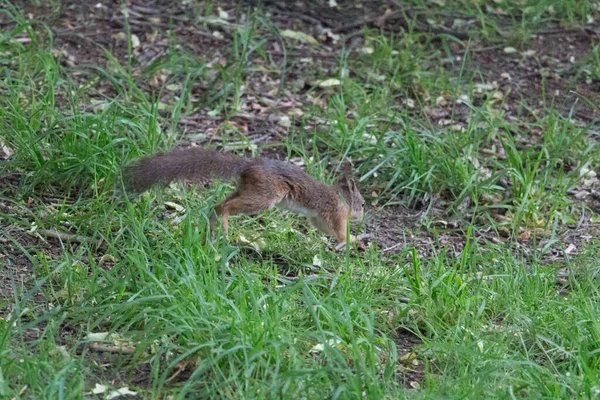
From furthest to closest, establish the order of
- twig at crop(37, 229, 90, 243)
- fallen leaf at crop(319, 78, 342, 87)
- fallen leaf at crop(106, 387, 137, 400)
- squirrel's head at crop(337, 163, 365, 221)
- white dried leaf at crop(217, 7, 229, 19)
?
white dried leaf at crop(217, 7, 229, 19) → fallen leaf at crop(319, 78, 342, 87) → squirrel's head at crop(337, 163, 365, 221) → twig at crop(37, 229, 90, 243) → fallen leaf at crop(106, 387, 137, 400)

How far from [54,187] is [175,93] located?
169cm

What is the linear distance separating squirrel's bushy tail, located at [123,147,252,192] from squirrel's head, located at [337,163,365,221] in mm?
681

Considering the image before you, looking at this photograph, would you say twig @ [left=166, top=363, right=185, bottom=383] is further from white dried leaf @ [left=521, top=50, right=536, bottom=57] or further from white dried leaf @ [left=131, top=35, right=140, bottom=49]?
white dried leaf @ [left=521, top=50, right=536, bottom=57]

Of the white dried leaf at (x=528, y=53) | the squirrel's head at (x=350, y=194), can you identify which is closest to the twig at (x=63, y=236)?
the squirrel's head at (x=350, y=194)

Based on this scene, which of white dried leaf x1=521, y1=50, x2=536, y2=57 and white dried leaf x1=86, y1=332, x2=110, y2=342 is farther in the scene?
white dried leaf x1=521, y1=50, x2=536, y2=57

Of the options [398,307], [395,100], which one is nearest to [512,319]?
[398,307]

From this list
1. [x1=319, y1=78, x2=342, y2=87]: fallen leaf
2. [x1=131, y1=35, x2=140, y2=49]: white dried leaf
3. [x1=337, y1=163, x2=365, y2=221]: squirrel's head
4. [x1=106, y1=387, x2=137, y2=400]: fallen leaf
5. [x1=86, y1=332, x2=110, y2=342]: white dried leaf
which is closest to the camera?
[x1=106, y1=387, x2=137, y2=400]: fallen leaf

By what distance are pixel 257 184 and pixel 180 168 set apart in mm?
433

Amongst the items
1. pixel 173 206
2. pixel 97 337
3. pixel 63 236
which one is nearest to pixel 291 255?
pixel 173 206

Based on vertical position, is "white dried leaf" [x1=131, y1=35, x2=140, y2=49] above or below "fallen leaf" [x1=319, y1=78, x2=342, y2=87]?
above

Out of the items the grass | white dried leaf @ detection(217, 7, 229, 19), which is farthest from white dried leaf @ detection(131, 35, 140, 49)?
white dried leaf @ detection(217, 7, 229, 19)

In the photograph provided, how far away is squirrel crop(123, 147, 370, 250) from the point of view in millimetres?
4719

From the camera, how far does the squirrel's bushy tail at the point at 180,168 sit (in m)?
4.67

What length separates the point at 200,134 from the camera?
639 cm
